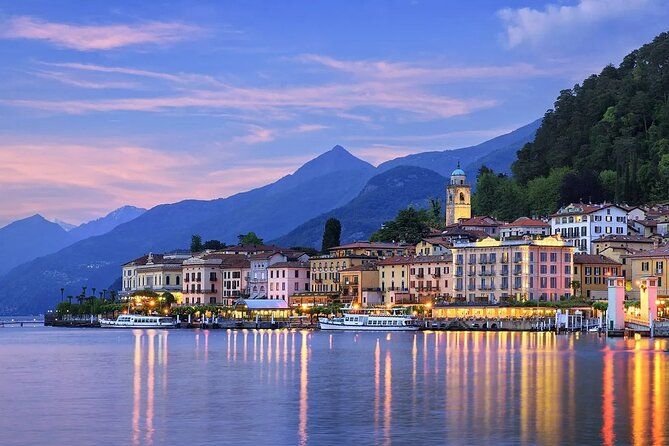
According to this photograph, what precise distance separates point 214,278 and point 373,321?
41.9 meters

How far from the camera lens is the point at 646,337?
107938mm

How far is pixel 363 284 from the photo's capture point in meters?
147

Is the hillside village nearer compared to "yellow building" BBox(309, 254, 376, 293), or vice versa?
the hillside village

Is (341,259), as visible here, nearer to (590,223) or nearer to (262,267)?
(262,267)

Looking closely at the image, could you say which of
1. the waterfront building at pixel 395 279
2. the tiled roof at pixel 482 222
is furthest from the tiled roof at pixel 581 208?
the waterfront building at pixel 395 279

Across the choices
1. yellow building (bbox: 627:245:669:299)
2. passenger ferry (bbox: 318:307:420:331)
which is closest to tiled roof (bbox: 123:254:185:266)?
passenger ferry (bbox: 318:307:420:331)

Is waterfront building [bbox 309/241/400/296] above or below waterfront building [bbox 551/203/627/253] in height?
below

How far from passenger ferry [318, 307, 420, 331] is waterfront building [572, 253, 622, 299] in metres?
17.7

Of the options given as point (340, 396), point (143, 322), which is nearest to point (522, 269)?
point (143, 322)

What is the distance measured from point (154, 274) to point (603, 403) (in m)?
140

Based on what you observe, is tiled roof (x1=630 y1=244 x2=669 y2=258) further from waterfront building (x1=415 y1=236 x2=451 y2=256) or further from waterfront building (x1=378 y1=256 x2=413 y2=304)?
waterfront building (x1=378 y1=256 x2=413 y2=304)

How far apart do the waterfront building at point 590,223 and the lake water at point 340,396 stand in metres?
45.3

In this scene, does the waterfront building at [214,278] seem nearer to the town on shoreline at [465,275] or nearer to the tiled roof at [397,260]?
the town on shoreline at [465,275]

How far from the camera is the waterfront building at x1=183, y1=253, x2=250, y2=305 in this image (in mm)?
167250
